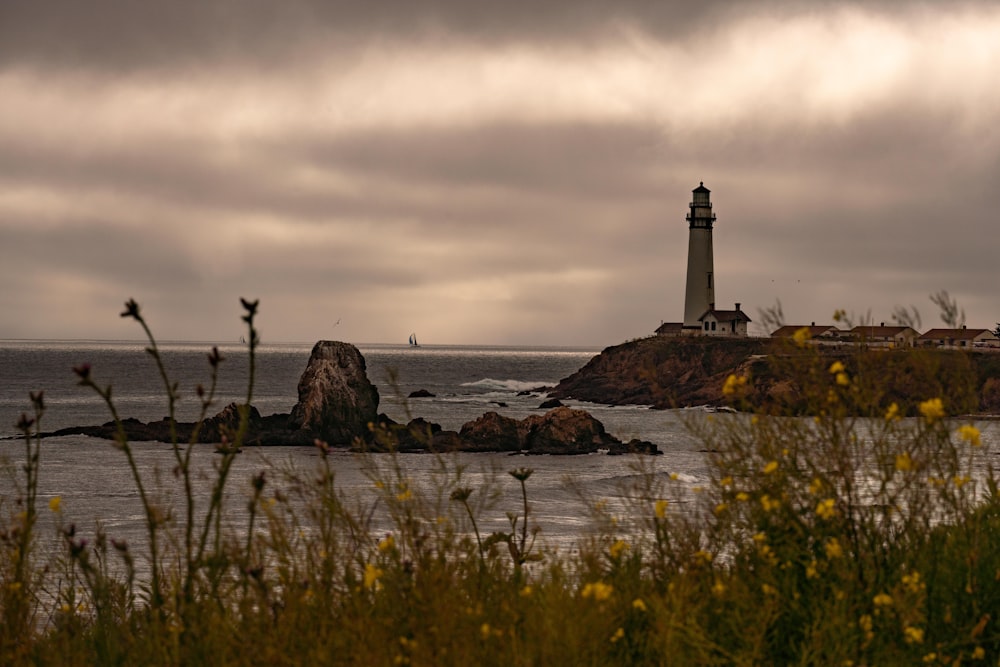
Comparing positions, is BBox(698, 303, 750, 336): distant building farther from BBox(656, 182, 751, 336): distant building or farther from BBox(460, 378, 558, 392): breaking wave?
BBox(460, 378, 558, 392): breaking wave

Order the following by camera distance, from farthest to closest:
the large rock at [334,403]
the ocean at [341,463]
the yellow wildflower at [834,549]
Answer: the large rock at [334,403]
the ocean at [341,463]
the yellow wildflower at [834,549]

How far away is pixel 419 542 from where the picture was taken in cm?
548

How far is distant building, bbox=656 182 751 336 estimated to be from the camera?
4284 inches

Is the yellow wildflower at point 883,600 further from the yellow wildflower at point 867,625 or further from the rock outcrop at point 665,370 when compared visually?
the rock outcrop at point 665,370

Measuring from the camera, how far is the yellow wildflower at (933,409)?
5345mm

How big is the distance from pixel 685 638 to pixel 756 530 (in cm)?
117

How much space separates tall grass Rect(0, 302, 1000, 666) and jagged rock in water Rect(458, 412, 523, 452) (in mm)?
44259

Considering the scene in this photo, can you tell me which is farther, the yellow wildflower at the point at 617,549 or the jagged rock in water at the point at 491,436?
the jagged rock in water at the point at 491,436

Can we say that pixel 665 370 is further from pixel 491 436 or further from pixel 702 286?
pixel 491 436

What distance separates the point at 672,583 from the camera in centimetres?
525

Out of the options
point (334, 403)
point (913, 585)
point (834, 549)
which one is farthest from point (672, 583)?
point (334, 403)

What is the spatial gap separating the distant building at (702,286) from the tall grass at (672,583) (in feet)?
341

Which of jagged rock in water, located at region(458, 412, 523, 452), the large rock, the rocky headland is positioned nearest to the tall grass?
the rocky headland

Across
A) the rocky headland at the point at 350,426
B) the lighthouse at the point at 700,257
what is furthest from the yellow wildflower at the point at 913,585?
the lighthouse at the point at 700,257
